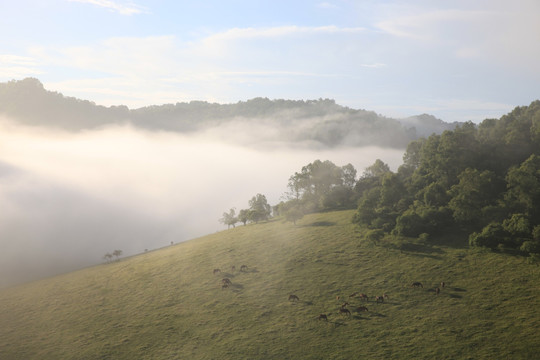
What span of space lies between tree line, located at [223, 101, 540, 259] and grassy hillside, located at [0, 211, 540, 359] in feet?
20.5

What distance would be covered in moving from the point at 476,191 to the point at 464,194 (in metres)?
2.53

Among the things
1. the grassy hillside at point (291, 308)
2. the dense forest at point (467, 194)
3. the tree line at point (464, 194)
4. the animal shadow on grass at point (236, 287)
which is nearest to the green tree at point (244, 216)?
the tree line at point (464, 194)

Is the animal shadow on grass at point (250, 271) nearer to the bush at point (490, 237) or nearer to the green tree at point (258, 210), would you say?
the bush at point (490, 237)

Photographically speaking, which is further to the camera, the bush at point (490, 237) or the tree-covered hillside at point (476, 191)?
the tree-covered hillside at point (476, 191)

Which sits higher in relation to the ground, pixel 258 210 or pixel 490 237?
pixel 258 210

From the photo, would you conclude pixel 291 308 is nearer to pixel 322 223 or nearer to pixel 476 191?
pixel 322 223

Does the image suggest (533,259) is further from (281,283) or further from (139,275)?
(139,275)

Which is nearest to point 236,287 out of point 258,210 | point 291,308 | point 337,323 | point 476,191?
point 291,308

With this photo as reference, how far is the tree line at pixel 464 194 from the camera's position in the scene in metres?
72.3

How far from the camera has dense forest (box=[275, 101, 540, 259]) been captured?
A: 72.0 metres

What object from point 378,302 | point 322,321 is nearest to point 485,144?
point 378,302

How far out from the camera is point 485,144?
97.5 metres

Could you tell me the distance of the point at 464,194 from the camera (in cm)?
8025

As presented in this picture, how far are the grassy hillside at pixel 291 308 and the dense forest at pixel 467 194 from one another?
6005 millimetres
